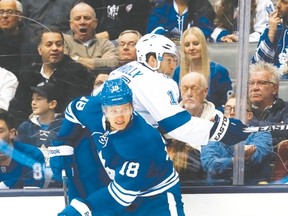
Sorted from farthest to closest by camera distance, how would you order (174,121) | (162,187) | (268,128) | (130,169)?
(268,128)
(174,121)
(162,187)
(130,169)

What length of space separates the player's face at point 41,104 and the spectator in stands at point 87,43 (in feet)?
0.85

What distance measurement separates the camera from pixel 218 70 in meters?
5.28

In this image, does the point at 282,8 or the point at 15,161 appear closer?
the point at 282,8

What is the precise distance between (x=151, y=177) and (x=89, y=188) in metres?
0.47

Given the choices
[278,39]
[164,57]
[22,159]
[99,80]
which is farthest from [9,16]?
[278,39]

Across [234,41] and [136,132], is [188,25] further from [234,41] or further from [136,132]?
[136,132]

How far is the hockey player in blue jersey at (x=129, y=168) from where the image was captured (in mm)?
4824

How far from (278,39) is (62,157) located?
1.16 m

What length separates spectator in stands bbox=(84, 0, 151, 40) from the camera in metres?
5.29

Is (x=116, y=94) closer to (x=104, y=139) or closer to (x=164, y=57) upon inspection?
(x=104, y=139)

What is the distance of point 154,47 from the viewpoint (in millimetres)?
5141

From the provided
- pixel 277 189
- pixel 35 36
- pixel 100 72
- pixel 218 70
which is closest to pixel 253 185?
pixel 277 189

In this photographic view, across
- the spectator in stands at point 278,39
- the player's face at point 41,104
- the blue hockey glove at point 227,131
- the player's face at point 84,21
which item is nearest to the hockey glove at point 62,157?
the player's face at point 41,104

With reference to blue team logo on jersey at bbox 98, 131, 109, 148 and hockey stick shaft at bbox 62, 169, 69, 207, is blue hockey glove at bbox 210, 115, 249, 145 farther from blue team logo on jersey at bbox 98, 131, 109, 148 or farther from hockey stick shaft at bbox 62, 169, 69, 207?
hockey stick shaft at bbox 62, 169, 69, 207
